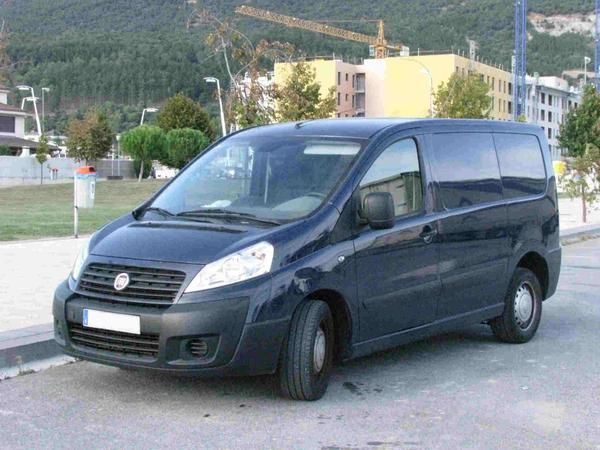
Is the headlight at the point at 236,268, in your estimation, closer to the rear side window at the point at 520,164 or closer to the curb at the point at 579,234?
the rear side window at the point at 520,164

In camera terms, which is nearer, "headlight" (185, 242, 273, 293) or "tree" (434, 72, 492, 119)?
"headlight" (185, 242, 273, 293)

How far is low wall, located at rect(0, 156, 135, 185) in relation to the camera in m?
70.2

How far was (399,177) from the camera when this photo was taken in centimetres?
702

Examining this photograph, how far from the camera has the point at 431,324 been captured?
7.16 m

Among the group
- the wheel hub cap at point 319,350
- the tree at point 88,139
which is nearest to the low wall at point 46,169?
the tree at point 88,139

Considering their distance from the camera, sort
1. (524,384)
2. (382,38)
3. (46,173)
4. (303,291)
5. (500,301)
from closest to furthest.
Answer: (303,291) < (524,384) < (500,301) < (46,173) < (382,38)

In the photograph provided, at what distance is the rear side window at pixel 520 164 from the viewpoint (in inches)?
325

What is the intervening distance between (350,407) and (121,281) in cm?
165

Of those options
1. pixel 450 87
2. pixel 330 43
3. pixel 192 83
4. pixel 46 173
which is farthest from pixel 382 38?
pixel 450 87

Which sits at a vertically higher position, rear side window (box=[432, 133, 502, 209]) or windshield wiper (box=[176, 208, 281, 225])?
rear side window (box=[432, 133, 502, 209])

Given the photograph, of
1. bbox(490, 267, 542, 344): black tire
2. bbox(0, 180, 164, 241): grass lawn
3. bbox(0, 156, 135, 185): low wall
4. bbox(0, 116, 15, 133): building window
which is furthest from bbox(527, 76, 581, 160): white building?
bbox(490, 267, 542, 344): black tire

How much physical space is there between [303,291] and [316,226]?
0.46 meters

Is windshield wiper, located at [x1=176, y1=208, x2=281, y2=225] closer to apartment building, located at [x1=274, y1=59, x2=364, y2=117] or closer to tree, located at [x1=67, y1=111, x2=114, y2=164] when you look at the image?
tree, located at [x1=67, y1=111, x2=114, y2=164]

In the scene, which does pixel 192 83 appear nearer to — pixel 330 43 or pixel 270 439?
pixel 330 43
